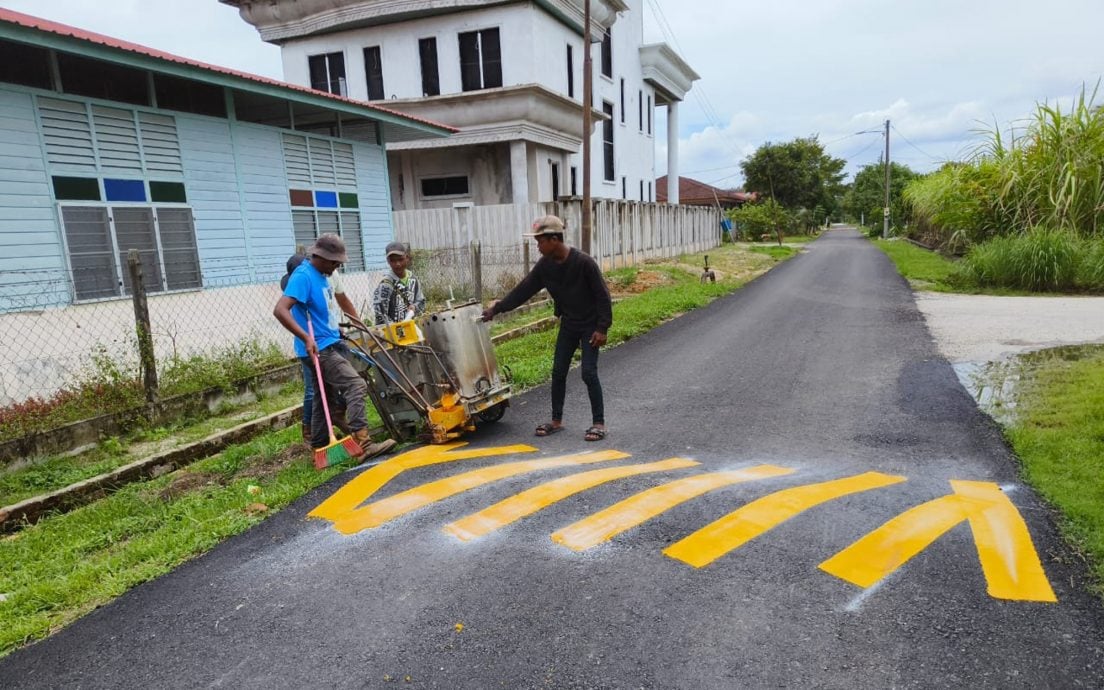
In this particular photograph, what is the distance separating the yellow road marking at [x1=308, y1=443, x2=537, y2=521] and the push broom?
0.23m

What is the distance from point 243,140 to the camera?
9.91m

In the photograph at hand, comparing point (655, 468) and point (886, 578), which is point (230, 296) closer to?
point (655, 468)

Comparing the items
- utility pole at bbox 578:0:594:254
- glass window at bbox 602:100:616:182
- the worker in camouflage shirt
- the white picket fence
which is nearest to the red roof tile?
glass window at bbox 602:100:616:182

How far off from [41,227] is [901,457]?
29.3ft

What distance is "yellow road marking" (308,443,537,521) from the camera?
4508 mm

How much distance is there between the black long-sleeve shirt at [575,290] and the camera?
222 inches

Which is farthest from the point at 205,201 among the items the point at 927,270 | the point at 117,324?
the point at 927,270

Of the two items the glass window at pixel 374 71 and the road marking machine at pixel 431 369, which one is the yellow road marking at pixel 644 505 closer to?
the road marking machine at pixel 431 369

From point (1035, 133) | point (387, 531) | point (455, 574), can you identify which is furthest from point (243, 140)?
point (1035, 133)

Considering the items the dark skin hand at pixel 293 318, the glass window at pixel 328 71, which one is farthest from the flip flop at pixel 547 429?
the glass window at pixel 328 71

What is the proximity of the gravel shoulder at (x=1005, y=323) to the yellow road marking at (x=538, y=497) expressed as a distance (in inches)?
206

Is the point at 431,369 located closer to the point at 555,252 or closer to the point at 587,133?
the point at 555,252

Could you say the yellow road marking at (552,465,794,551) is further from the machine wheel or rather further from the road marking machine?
the machine wheel

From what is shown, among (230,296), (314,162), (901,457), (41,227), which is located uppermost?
(314,162)
